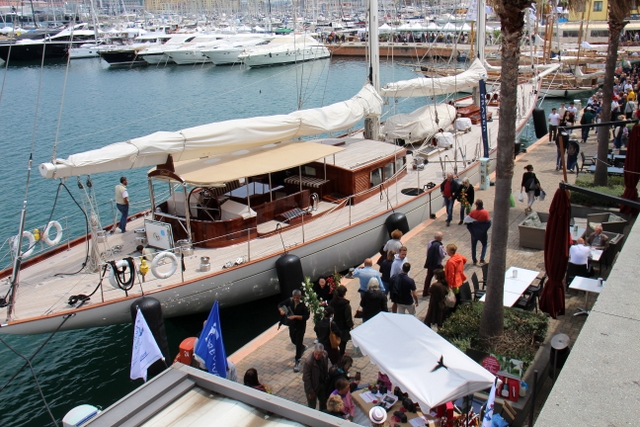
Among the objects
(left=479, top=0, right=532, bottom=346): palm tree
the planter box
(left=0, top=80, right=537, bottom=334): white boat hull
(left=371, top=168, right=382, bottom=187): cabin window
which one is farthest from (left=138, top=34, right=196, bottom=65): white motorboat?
(left=479, top=0, right=532, bottom=346): palm tree

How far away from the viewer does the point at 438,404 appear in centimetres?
728

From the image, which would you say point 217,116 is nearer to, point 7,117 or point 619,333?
point 7,117

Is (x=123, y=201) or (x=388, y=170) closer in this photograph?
(x=123, y=201)

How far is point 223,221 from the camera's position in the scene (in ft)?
47.8

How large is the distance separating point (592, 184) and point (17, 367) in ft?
50.9

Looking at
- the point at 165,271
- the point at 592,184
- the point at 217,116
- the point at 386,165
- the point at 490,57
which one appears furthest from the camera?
the point at 490,57

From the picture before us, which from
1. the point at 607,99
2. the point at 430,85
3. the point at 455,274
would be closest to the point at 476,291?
the point at 455,274

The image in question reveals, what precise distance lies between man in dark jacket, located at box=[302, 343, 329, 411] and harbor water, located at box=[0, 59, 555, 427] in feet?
17.7

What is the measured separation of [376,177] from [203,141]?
6.03 m

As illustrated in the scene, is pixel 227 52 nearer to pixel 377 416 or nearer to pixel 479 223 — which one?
pixel 479 223

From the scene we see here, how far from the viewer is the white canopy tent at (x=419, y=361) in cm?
746

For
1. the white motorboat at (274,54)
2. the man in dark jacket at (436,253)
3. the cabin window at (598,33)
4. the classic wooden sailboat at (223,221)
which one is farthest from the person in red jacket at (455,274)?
the cabin window at (598,33)

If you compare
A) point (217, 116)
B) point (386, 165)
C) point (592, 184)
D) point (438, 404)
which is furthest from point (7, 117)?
point (438, 404)

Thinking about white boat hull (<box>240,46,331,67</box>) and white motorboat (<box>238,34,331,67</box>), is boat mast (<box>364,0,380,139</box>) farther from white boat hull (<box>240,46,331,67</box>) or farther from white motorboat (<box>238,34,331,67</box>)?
white boat hull (<box>240,46,331,67</box>)
